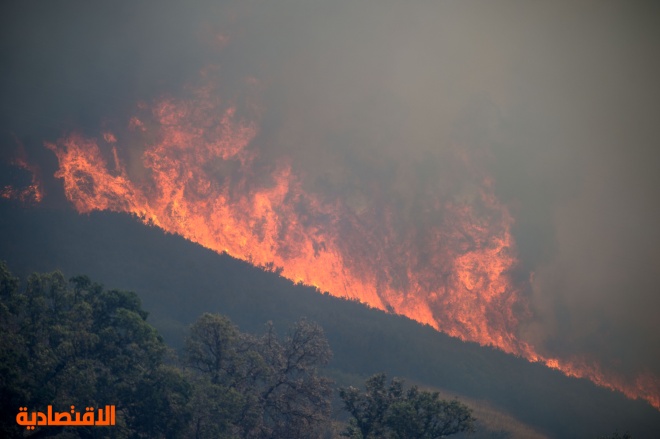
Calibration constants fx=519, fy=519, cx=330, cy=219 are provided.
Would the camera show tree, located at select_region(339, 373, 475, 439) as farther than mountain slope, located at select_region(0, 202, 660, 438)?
Answer: No

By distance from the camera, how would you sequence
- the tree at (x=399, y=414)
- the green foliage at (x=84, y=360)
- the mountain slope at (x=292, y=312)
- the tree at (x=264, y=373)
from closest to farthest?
1. the green foliage at (x=84, y=360)
2. the tree at (x=399, y=414)
3. the tree at (x=264, y=373)
4. the mountain slope at (x=292, y=312)

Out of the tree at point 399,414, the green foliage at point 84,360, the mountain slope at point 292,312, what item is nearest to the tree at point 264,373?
the tree at point 399,414

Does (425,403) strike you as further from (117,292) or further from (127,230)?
(127,230)

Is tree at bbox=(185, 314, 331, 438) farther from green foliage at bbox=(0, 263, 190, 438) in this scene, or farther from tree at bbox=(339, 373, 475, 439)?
green foliage at bbox=(0, 263, 190, 438)

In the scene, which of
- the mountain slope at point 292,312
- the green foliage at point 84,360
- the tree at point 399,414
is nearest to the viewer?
the green foliage at point 84,360

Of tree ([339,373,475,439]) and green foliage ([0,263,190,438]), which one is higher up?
green foliage ([0,263,190,438])

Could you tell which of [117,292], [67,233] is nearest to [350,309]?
[67,233]

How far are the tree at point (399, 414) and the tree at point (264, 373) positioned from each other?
4.16m

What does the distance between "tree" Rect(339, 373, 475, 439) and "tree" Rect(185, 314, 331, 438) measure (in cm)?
416

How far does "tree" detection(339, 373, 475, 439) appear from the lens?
59500mm

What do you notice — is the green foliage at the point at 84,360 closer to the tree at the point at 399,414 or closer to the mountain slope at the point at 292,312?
the tree at the point at 399,414

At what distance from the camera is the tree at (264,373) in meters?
60.9

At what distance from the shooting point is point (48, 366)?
5075 centimetres

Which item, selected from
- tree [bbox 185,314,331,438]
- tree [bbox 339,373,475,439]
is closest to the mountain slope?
tree [bbox 185,314,331,438]
